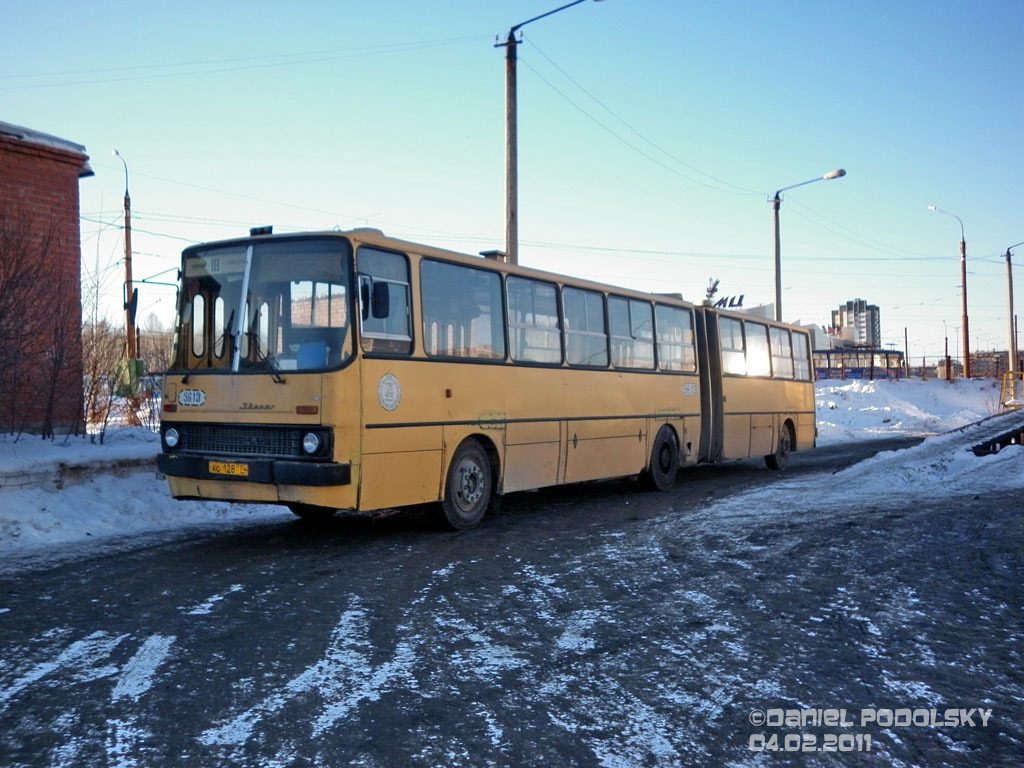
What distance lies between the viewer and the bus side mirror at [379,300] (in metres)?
8.79

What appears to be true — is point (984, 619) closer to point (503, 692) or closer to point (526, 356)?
point (503, 692)

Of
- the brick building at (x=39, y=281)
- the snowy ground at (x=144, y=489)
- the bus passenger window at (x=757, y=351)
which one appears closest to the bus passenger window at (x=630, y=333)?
the snowy ground at (x=144, y=489)

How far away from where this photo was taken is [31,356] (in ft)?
41.2

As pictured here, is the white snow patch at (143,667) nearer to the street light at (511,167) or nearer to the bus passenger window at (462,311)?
the bus passenger window at (462,311)

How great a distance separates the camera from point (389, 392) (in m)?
9.10

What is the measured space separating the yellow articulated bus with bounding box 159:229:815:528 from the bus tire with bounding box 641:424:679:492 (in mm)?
1617

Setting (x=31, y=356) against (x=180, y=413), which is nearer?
(x=180, y=413)

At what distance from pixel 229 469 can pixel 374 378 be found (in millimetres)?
1618

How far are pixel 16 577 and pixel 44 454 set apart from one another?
429 cm

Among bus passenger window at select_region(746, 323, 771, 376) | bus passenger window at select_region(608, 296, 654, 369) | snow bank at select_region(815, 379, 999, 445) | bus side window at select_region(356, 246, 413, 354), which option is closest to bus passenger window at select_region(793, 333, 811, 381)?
bus passenger window at select_region(746, 323, 771, 376)

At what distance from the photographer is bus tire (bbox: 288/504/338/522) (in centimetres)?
1087

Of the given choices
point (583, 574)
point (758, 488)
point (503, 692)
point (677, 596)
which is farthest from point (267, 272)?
point (758, 488)

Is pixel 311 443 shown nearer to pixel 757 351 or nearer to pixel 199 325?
pixel 199 325

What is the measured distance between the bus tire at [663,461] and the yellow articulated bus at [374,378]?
5.30 ft
